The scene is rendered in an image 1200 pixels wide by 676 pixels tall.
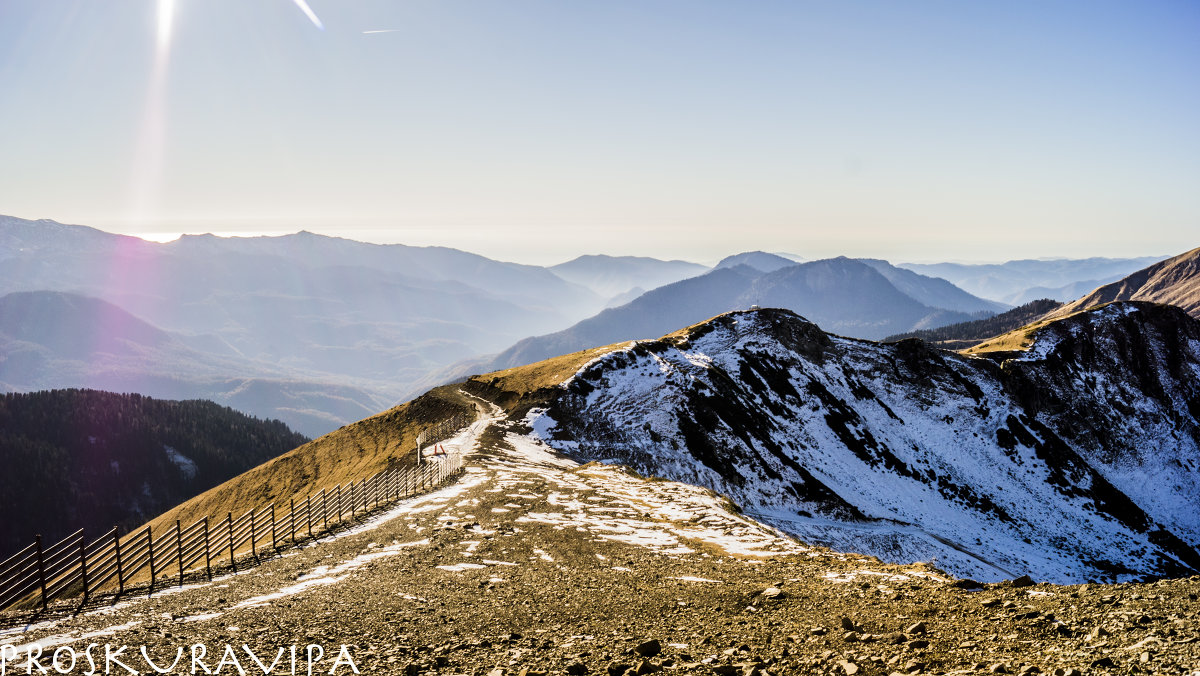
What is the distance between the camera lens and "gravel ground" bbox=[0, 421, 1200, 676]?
1195cm

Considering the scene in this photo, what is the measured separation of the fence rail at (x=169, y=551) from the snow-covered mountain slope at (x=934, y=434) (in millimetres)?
33896

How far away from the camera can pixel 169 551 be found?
22438 mm

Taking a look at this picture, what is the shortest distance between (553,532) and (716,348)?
77.0m

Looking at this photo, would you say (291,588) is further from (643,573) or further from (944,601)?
(944,601)

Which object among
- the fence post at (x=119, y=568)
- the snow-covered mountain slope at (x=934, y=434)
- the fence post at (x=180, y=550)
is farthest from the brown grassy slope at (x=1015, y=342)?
the fence post at (x=119, y=568)

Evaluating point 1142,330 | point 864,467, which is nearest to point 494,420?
point 864,467

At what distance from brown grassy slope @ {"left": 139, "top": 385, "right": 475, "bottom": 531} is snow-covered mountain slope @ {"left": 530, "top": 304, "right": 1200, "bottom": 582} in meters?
19.5

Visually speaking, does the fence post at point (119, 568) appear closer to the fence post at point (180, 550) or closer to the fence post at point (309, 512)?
the fence post at point (180, 550)

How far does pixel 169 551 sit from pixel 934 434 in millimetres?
112733

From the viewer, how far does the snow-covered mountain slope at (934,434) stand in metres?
69.2

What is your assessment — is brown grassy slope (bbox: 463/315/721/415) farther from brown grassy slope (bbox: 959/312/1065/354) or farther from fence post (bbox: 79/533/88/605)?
brown grassy slope (bbox: 959/312/1065/354)

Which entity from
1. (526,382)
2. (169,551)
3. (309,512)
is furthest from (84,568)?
(526,382)

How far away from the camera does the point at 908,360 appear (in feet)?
394

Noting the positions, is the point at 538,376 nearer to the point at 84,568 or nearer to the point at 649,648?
the point at 84,568
